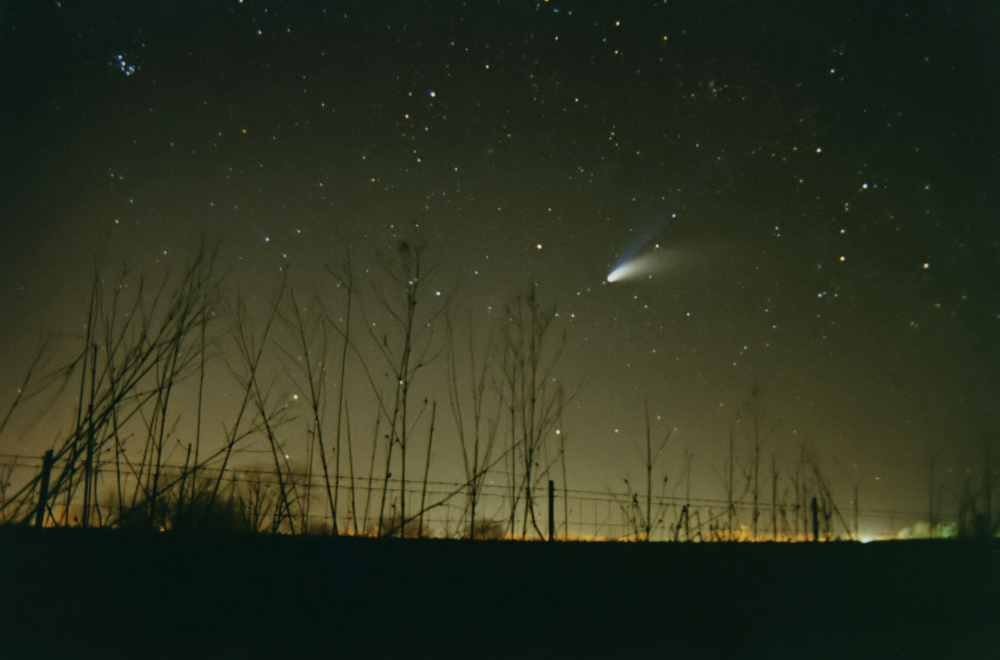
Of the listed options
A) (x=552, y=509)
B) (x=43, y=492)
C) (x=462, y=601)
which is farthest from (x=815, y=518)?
(x=43, y=492)

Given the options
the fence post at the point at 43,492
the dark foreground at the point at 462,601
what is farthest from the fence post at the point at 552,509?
the fence post at the point at 43,492

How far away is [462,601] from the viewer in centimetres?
339

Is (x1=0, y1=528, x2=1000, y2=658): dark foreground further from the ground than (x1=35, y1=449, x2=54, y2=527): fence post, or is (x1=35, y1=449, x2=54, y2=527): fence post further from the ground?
(x1=35, y1=449, x2=54, y2=527): fence post

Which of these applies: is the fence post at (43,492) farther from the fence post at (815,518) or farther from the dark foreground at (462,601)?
the fence post at (815,518)

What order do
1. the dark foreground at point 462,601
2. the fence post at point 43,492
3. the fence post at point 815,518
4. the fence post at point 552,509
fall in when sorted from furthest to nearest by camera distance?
the fence post at point 815,518 < the fence post at point 552,509 < the fence post at point 43,492 < the dark foreground at point 462,601

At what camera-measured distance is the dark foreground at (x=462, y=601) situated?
268cm

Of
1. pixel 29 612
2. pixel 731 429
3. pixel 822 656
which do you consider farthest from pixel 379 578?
pixel 731 429

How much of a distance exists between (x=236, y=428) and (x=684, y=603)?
2.68 metres

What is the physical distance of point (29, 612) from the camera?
2.56m

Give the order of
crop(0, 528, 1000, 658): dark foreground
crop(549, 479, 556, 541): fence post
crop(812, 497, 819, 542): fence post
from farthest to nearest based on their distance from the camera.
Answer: crop(812, 497, 819, 542): fence post → crop(549, 479, 556, 541): fence post → crop(0, 528, 1000, 658): dark foreground

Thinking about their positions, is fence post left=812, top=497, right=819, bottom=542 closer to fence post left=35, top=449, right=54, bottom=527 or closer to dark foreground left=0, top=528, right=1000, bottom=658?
dark foreground left=0, top=528, right=1000, bottom=658

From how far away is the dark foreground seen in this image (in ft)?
8.79

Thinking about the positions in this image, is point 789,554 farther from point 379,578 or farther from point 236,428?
point 236,428

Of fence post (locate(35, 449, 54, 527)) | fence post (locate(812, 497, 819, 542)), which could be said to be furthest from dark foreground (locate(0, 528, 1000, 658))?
A: fence post (locate(812, 497, 819, 542))
